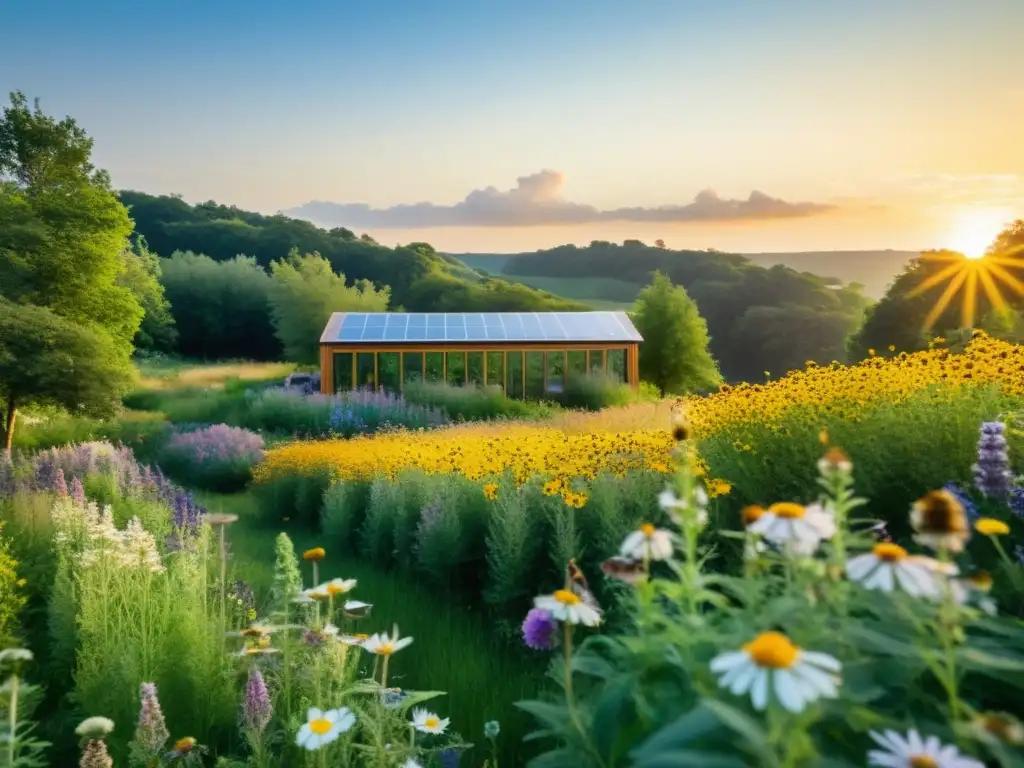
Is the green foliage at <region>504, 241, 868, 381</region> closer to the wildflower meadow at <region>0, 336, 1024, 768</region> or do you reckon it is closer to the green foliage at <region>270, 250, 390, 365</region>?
the green foliage at <region>270, 250, 390, 365</region>

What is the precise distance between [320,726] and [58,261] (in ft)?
44.9

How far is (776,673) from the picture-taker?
122cm

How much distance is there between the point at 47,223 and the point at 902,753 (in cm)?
1555

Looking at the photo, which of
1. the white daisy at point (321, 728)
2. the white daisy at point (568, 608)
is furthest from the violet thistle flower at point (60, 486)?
the white daisy at point (568, 608)

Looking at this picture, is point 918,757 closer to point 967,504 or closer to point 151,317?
point 967,504

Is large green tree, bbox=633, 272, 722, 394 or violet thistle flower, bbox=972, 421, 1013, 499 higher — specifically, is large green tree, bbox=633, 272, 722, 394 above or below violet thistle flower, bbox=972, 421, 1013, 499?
below

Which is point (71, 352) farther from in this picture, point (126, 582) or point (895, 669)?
point (895, 669)

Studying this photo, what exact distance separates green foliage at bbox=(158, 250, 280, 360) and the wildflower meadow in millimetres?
33094

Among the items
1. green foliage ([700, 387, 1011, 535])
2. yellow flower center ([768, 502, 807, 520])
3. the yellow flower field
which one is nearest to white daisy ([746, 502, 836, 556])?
yellow flower center ([768, 502, 807, 520])

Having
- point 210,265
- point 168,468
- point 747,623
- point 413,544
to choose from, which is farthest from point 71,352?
point 210,265

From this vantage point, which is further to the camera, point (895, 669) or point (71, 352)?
point (71, 352)

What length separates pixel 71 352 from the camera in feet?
37.7

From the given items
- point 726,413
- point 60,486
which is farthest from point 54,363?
point 726,413

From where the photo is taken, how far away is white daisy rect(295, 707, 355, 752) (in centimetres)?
222
